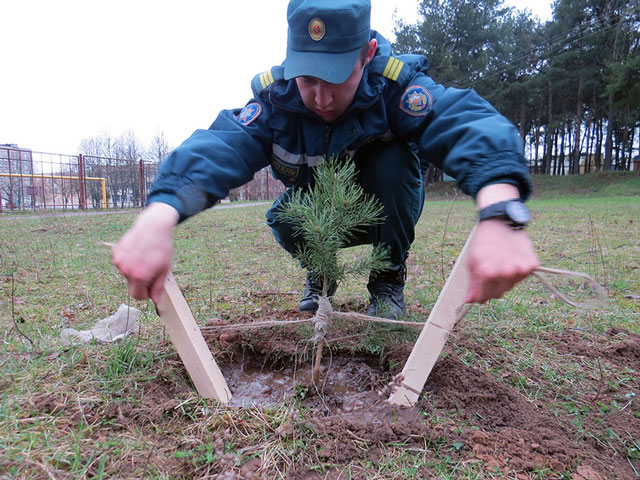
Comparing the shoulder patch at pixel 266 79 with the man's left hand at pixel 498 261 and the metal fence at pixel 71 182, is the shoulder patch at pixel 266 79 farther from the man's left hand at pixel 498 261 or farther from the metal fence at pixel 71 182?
→ the metal fence at pixel 71 182

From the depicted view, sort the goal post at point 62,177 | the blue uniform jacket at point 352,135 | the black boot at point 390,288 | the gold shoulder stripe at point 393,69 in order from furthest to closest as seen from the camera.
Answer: the goal post at point 62,177 < the black boot at point 390,288 < the gold shoulder stripe at point 393,69 < the blue uniform jacket at point 352,135

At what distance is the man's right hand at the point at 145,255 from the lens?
98 centimetres

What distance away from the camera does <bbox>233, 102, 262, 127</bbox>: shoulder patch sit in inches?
67.7

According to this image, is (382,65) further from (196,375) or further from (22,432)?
(22,432)

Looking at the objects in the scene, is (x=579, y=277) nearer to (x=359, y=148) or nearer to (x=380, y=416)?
(x=380, y=416)

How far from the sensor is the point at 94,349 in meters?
1.58

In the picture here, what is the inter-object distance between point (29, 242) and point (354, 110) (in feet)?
18.5

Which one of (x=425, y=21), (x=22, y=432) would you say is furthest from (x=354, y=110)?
(x=425, y=21)

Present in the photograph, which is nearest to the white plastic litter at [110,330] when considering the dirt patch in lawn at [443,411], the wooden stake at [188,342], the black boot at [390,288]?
the dirt patch in lawn at [443,411]

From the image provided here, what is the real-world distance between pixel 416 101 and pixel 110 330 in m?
1.64

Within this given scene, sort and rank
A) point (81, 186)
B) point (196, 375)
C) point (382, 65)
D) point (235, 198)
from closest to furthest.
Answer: point (196, 375)
point (382, 65)
point (81, 186)
point (235, 198)

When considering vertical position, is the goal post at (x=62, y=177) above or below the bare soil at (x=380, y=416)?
above

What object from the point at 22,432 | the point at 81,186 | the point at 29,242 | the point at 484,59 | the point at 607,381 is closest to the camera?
the point at 22,432

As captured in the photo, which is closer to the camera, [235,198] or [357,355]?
[357,355]
